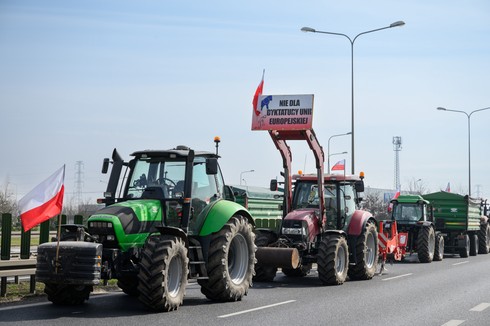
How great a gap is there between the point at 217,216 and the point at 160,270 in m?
2.14

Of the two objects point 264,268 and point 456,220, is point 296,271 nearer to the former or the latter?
point 264,268

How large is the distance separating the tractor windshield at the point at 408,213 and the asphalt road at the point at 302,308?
10.5 metres

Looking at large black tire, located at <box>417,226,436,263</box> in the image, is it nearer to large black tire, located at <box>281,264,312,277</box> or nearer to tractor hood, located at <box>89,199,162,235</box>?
large black tire, located at <box>281,264,312,277</box>

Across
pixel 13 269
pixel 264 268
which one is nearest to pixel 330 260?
pixel 264 268

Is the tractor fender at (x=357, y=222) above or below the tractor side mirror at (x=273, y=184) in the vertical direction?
below

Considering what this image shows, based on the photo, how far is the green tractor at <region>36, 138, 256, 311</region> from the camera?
442 inches

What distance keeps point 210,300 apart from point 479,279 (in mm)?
8595

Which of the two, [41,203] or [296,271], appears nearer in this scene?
[41,203]

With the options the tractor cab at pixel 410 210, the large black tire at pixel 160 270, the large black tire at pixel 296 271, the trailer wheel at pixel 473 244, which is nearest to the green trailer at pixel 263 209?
the tractor cab at pixel 410 210

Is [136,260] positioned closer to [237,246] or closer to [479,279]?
[237,246]

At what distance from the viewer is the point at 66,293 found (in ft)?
39.6

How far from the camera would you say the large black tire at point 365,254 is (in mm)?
18141

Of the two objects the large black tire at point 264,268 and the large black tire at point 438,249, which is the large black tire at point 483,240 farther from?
the large black tire at point 264,268

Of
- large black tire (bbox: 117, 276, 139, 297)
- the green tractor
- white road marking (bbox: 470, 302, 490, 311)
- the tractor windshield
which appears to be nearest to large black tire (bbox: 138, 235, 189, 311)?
the green tractor
